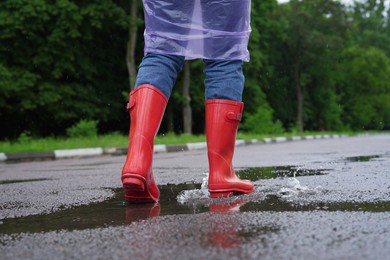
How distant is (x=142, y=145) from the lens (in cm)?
293

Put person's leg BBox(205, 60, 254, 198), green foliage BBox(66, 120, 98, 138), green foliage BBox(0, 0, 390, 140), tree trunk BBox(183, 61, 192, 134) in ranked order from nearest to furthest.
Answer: person's leg BBox(205, 60, 254, 198)
green foliage BBox(66, 120, 98, 138)
green foliage BBox(0, 0, 390, 140)
tree trunk BBox(183, 61, 192, 134)

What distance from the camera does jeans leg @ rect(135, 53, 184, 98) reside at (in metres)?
3.11

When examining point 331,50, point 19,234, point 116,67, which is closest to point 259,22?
point 116,67

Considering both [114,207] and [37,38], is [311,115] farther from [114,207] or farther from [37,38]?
[114,207]

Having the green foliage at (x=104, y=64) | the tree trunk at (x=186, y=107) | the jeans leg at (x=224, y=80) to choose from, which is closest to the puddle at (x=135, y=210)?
the jeans leg at (x=224, y=80)

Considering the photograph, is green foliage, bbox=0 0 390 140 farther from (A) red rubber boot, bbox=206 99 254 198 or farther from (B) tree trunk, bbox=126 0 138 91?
(A) red rubber boot, bbox=206 99 254 198

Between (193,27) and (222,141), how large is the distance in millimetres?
643

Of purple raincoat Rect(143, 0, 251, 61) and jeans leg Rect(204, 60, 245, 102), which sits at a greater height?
purple raincoat Rect(143, 0, 251, 61)

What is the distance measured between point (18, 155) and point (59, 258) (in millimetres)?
8813

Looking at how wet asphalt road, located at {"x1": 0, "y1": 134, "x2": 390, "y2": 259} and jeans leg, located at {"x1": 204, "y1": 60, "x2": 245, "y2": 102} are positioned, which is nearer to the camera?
wet asphalt road, located at {"x1": 0, "y1": 134, "x2": 390, "y2": 259}

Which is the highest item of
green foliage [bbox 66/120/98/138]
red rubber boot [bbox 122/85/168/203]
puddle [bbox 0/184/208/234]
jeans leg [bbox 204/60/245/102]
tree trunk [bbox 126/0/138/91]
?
tree trunk [bbox 126/0/138/91]

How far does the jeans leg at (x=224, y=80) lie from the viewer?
3.20m

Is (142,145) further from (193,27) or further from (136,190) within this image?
(193,27)

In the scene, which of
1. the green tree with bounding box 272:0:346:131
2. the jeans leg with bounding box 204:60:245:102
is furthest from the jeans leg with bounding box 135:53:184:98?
the green tree with bounding box 272:0:346:131
